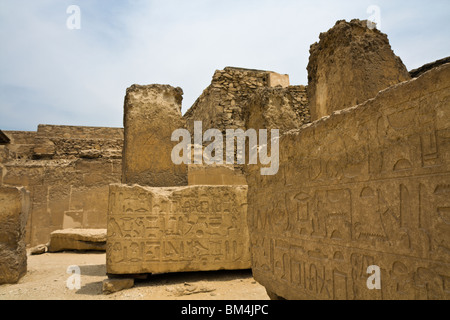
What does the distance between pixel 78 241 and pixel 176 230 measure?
3.60m

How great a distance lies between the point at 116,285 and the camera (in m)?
4.25

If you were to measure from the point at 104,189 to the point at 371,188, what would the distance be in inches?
318

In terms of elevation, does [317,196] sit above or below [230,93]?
below

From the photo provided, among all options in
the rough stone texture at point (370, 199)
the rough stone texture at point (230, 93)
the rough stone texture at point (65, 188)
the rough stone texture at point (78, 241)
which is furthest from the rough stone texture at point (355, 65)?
the rough stone texture at point (230, 93)

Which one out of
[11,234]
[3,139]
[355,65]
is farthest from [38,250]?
[355,65]

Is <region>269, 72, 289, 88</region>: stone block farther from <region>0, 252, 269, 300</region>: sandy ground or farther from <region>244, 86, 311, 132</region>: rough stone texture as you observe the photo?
<region>0, 252, 269, 300</region>: sandy ground

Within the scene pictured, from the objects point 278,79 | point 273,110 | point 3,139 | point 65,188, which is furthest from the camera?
point 278,79

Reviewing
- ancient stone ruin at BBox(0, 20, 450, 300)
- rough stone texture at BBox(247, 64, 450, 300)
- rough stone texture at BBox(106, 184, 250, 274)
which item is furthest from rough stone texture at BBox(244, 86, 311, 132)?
rough stone texture at BBox(247, 64, 450, 300)

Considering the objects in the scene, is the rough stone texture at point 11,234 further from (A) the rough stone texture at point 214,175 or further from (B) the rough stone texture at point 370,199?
(B) the rough stone texture at point 370,199

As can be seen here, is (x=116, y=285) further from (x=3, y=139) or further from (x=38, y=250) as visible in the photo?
(x=3, y=139)

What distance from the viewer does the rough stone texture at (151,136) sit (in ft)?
16.3

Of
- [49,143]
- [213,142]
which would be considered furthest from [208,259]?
[49,143]

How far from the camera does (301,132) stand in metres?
2.43

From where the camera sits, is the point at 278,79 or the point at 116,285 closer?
the point at 116,285
